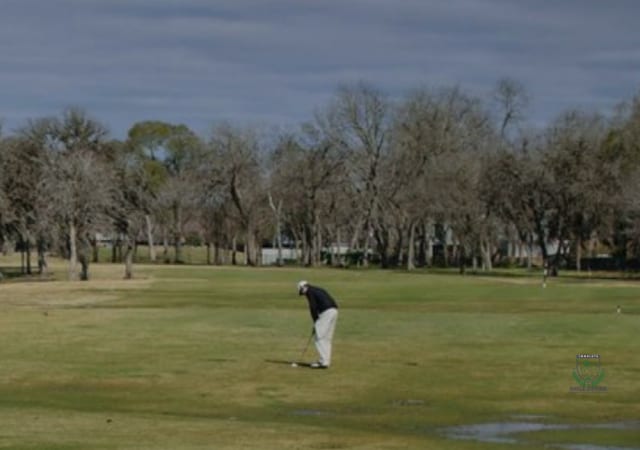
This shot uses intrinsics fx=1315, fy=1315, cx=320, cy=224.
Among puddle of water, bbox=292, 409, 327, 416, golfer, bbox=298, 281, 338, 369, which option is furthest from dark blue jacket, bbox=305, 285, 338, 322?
puddle of water, bbox=292, 409, 327, 416

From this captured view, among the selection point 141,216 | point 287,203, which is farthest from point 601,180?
point 287,203

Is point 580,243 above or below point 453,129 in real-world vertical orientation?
below

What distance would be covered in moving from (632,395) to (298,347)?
521 inches

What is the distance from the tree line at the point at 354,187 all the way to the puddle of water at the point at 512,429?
81515 millimetres

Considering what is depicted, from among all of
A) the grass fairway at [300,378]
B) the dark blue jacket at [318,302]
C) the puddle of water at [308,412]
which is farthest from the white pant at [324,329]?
the puddle of water at [308,412]

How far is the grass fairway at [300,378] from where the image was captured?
69.0ft

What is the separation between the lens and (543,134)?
4710 inches

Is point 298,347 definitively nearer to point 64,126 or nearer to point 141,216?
point 141,216

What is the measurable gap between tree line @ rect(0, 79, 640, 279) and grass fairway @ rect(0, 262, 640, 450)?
153ft

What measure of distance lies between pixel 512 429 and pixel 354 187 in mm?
128629

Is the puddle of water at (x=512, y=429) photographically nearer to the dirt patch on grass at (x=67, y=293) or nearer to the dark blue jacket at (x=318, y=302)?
the dark blue jacket at (x=318, y=302)

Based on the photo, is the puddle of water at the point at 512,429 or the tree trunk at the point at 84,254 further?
the tree trunk at the point at 84,254

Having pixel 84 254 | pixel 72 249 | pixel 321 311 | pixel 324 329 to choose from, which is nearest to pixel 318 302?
pixel 321 311

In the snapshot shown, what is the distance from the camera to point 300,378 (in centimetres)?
3030
